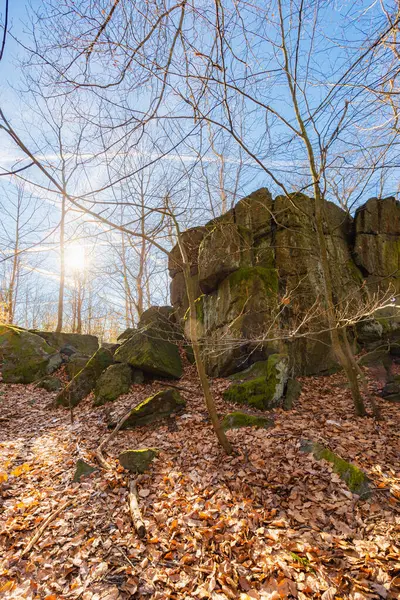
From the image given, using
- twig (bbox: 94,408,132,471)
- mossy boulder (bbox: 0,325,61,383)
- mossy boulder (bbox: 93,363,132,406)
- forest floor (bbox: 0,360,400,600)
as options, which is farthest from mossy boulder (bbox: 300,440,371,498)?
A: mossy boulder (bbox: 0,325,61,383)

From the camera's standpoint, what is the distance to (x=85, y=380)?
28.7ft

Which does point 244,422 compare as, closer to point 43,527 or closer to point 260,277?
point 43,527

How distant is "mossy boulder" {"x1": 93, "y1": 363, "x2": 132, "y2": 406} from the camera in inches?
306

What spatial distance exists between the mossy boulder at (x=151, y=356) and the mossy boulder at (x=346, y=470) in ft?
16.4

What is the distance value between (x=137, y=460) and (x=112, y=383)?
3.83 meters

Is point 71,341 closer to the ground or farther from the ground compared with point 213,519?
farther from the ground

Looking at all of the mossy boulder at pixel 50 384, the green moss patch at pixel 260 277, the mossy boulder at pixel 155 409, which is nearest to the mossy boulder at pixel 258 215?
the green moss patch at pixel 260 277

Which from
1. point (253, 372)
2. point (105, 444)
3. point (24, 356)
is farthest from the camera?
point (24, 356)

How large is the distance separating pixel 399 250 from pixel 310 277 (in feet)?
14.4

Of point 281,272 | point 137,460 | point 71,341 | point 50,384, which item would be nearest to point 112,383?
point 50,384

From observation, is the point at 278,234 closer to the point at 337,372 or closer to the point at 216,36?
the point at 337,372

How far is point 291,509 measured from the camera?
3.33 metres

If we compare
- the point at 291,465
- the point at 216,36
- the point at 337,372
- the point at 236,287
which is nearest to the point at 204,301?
the point at 236,287

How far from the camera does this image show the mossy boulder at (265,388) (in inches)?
252
